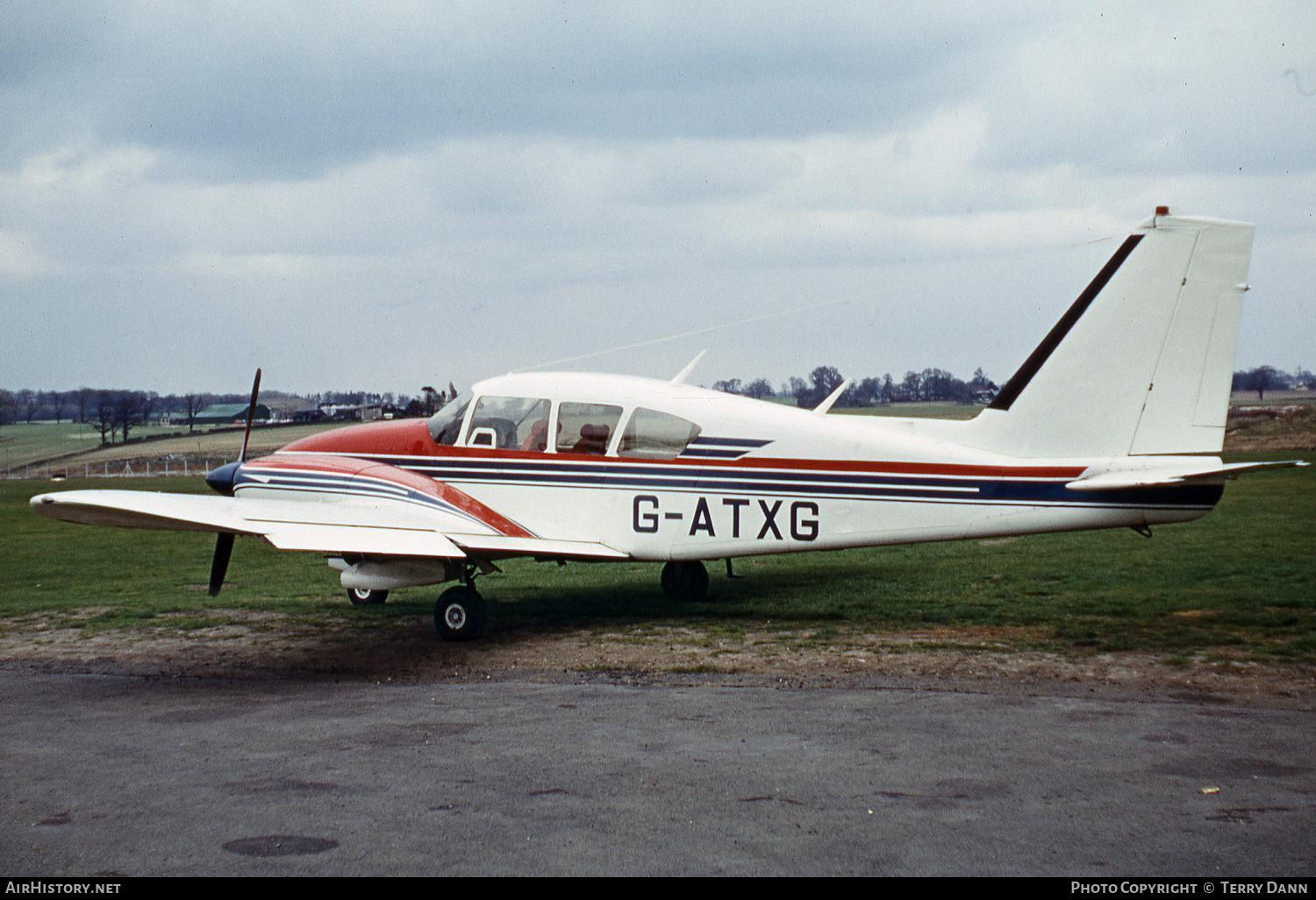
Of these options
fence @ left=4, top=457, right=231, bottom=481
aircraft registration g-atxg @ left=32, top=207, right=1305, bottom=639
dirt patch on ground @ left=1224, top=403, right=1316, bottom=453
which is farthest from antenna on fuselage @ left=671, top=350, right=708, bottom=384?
fence @ left=4, top=457, right=231, bottom=481

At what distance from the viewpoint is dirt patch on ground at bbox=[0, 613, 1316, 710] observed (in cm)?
866

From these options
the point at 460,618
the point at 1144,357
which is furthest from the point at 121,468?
the point at 1144,357

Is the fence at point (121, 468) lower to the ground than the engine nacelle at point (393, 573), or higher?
lower

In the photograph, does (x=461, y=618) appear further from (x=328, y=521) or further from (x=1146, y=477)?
(x=1146, y=477)

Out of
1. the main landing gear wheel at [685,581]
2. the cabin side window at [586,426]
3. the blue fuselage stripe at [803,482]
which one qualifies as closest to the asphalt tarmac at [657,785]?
the blue fuselage stripe at [803,482]

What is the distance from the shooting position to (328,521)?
429 inches

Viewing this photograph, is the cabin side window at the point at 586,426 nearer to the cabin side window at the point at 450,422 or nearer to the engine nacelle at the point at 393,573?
the cabin side window at the point at 450,422

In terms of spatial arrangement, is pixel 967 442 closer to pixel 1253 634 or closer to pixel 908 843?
pixel 1253 634

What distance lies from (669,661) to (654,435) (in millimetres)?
2976

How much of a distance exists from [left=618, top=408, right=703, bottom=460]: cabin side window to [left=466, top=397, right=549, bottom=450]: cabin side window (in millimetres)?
1102

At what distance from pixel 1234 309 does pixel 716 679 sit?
6.75 metres

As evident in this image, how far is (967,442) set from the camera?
11.3 meters

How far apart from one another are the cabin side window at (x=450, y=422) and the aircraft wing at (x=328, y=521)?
2.48 ft

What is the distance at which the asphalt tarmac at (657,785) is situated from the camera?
505 cm
